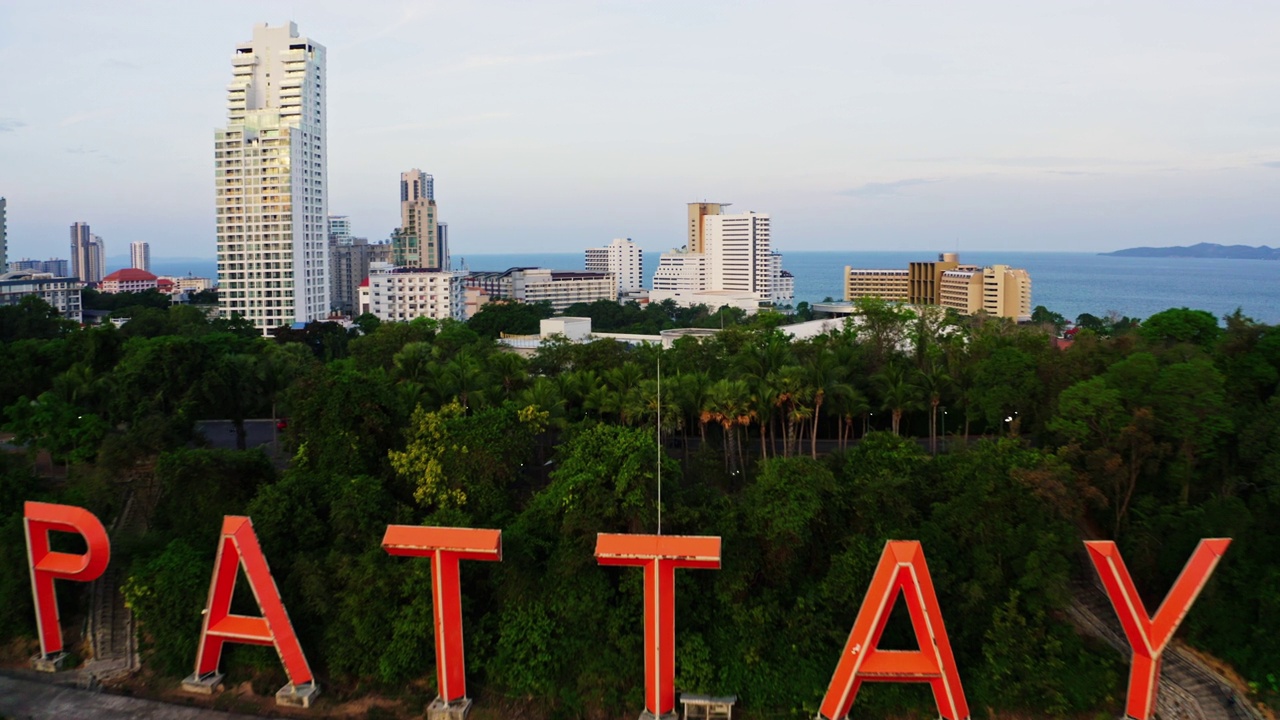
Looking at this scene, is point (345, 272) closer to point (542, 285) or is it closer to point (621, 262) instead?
point (542, 285)

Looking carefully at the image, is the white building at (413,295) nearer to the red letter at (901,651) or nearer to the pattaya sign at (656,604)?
the pattaya sign at (656,604)

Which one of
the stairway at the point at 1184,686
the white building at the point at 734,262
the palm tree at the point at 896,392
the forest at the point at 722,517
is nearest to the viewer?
the stairway at the point at 1184,686

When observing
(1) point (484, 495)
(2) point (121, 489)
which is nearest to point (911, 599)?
(1) point (484, 495)

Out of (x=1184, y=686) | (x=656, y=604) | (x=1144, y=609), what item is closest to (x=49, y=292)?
(x=656, y=604)

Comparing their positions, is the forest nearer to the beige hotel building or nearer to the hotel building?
the beige hotel building

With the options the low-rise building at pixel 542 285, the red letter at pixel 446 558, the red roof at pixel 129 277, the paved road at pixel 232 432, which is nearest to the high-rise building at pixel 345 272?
the low-rise building at pixel 542 285

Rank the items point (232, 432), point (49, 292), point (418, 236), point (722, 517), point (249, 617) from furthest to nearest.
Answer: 1. point (418, 236)
2. point (49, 292)
3. point (232, 432)
4. point (722, 517)
5. point (249, 617)

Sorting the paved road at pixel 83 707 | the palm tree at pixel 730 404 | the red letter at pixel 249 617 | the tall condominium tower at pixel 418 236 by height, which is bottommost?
the paved road at pixel 83 707
